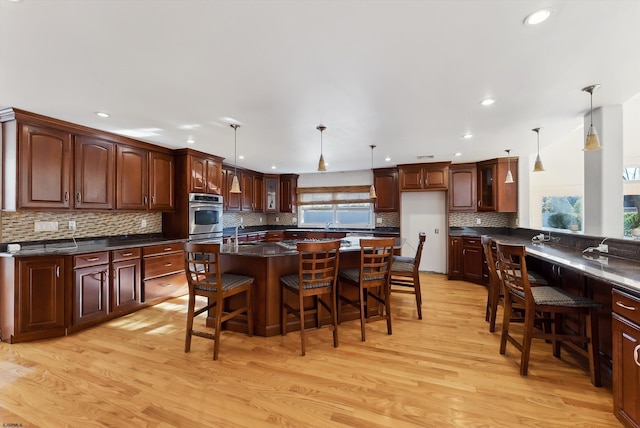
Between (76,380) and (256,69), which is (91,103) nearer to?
(256,69)

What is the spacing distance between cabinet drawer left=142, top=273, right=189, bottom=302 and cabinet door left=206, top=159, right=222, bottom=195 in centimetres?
153

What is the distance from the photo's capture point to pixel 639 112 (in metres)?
4.99

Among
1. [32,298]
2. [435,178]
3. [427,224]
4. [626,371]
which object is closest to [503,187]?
[435,178]

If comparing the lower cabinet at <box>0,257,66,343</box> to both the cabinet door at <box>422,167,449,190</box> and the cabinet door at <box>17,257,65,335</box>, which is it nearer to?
the cabinet door at <box>17,257,65,335</box>

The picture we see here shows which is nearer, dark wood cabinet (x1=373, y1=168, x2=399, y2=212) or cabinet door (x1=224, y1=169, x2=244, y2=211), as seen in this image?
cabinet door (x1=224, y1=169, x2=244, y2=211)

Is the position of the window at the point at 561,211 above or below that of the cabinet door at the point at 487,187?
below

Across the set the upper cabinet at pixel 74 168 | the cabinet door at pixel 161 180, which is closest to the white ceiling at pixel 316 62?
the upper cabinet at pixel 74 168

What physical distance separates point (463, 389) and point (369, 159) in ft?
12.7

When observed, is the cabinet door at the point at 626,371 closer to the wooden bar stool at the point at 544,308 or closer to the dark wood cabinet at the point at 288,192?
the wooden bar stool at the point at 544,308

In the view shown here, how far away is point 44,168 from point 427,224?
5911 millimetres

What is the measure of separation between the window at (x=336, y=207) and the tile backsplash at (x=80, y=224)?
331 cm

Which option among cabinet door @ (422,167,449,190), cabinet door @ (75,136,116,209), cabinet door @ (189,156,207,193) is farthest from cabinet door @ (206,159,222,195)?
cabinet door @ (422,167,449,190)

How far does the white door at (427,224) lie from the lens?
5520 mm

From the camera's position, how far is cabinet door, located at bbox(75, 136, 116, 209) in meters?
3.16
